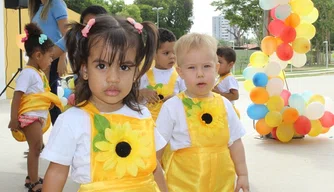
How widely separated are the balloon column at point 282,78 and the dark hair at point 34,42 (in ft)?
9.32

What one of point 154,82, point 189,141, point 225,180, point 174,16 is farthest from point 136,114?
point 174,16

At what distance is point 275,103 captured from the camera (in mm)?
5738

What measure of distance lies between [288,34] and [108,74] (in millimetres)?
4301

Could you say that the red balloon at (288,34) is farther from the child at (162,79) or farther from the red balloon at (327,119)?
the child at (162,79)

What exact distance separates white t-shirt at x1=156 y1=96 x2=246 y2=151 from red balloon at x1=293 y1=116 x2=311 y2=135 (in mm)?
3478

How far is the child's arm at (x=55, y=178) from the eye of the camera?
1667mm

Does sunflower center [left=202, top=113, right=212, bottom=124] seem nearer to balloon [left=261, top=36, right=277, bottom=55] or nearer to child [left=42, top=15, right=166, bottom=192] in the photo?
child [left=42, top=15, right=166, bottom=192]

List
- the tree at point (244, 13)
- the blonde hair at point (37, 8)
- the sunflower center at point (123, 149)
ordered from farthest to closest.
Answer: the tree at point (244, 13), the blonde hair at point (37, 8), the sunflower center at point (123, 149)

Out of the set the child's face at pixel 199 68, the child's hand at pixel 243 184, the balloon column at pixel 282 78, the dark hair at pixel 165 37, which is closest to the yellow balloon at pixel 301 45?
the balloon column at pixel 282 78

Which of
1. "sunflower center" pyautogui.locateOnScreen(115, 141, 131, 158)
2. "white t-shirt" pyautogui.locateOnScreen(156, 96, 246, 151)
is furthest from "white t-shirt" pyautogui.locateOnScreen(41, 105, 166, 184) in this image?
"white t-shirt" pyautogui.locateOnScreen(156, 96, 246, 151)

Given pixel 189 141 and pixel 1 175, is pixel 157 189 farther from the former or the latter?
pixel 1 175

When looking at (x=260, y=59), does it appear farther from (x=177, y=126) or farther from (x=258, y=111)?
(x=177, y=126)

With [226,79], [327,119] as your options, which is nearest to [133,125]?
[226,79]

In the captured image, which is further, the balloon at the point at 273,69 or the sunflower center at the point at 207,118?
the balloon at the point at 273,69
